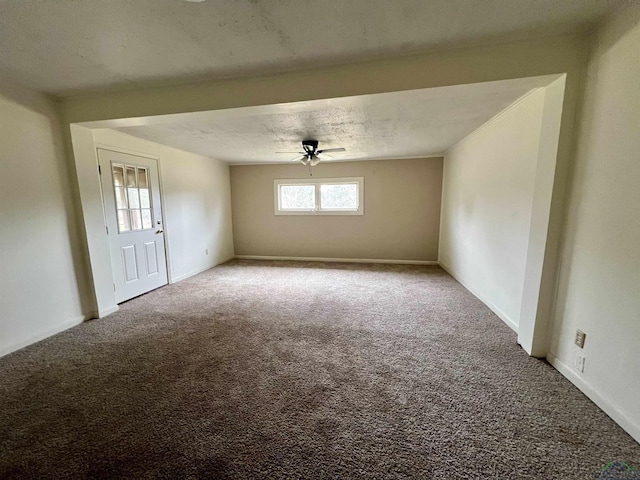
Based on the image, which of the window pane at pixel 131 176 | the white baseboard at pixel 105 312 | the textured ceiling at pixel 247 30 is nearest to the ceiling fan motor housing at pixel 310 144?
the textured ceiling at pixel 247 30

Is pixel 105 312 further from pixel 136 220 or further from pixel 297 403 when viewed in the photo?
pixel 297 403

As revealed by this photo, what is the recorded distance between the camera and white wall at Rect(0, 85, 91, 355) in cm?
227

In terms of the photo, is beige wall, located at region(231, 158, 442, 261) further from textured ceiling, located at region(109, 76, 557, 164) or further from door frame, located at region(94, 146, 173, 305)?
door frame, located at region(94, 146, 173, 305)

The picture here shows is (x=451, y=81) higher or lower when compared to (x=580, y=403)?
higher

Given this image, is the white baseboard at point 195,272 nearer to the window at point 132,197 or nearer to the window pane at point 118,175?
the window at point 132,197

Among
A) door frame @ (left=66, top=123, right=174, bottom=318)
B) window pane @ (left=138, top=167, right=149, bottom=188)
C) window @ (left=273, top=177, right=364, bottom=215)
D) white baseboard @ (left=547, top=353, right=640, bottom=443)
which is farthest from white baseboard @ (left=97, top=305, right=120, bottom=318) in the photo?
white baseboard @ (left=547, top=353, right=640, bottom=443)

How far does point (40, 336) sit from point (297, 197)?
14.5 feet

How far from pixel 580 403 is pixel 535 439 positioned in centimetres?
54

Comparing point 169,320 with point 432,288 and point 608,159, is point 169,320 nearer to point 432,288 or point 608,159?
point 432,288

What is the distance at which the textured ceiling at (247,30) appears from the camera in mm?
1399

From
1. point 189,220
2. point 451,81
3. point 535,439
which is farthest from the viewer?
point 189,220

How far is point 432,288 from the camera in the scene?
3.90 meters

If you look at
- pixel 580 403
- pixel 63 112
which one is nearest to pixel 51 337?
pixel 63 112

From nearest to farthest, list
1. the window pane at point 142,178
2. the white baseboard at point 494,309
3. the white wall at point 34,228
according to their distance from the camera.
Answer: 1. the white wall at point 34,228
2. the white baseboard at point 494,309
3. the window pane at point 142,178
